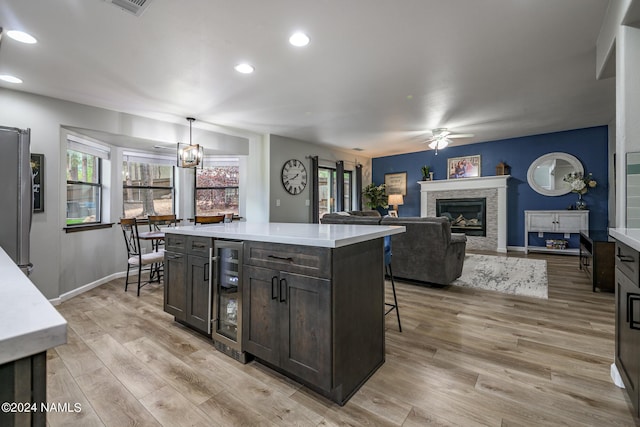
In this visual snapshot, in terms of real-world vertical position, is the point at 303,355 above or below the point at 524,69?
below

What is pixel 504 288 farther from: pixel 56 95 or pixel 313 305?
pixel 56 95

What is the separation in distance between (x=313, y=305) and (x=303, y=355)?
0.31 m

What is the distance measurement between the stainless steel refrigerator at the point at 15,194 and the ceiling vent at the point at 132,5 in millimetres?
1049

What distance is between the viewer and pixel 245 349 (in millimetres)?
2000

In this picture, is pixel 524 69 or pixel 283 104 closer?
pixel 524 69

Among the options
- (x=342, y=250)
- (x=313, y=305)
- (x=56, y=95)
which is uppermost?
(x=56, y=95)

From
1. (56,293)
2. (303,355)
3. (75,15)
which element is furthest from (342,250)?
(56,293)

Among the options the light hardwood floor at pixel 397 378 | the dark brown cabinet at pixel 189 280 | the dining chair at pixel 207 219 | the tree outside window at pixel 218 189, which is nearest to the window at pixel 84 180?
the tree outside window at pixel 218 189

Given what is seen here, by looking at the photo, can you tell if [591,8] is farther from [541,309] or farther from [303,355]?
[303,355]

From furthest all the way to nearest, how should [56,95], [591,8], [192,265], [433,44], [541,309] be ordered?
1. [56,95]
2. [541,309]
3. [433,44]
4. [192,265]
5. [591,8]

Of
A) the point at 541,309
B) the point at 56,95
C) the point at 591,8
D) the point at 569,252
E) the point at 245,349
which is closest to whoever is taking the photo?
the point at 245,349

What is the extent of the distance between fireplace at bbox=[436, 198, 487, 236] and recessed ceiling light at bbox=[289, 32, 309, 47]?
19.3 ft

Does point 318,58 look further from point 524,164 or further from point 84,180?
point 524,164

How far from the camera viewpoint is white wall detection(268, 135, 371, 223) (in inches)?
227
